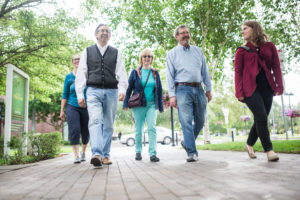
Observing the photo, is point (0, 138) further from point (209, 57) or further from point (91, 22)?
point (209, 57)

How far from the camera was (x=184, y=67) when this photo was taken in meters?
5.17

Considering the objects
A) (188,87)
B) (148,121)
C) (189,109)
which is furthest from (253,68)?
(148,121)

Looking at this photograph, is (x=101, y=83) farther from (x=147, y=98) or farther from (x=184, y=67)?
(x=184, y=67)

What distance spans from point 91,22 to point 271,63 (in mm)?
9924

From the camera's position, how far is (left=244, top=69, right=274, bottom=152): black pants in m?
4.37

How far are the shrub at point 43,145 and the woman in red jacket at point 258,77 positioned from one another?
18.2ft

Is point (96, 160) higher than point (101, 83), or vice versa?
point (101, 83)

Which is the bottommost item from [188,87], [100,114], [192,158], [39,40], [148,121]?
[192,158]

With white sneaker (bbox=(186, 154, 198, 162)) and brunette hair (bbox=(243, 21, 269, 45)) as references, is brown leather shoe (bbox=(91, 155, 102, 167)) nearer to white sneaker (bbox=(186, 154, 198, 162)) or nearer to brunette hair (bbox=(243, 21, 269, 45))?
white sneaker (bbox=(186, 154, 198, 162))

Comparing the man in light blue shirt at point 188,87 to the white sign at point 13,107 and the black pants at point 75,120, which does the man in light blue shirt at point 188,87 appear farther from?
the white sign at point 13,107

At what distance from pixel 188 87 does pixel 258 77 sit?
4.04 ft

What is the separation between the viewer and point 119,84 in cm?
510

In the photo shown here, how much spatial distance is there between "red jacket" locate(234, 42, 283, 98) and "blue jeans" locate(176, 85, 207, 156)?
801 millimetres

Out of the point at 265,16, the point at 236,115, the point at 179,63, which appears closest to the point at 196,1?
the point at 265,16
